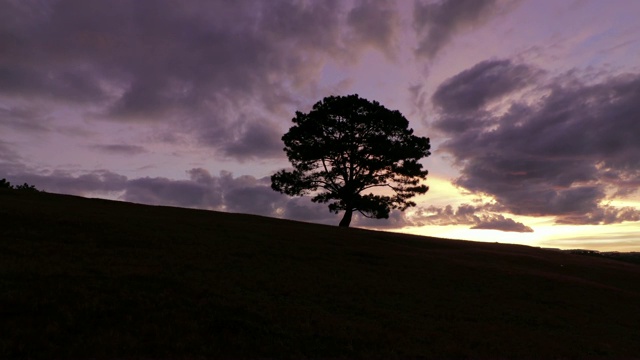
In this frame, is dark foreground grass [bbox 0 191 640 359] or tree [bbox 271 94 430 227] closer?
dark foreground grass [bbox 0 191 640 359]

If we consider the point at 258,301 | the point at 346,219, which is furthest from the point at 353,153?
the point at 258,301

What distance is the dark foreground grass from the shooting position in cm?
1231

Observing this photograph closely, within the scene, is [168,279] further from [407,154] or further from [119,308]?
[407,154]

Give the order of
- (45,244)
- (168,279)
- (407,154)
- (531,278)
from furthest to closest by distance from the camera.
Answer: (407,154) → (531,278) → (45,244) → (168,279)

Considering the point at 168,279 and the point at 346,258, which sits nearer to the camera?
the point at 168,279

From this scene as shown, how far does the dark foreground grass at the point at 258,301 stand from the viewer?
1231cm

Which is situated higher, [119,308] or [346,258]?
[346,258]

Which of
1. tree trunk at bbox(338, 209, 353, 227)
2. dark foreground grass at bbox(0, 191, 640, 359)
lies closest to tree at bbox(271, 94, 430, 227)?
tree trunk at bbox(338, 209, 353, 227)

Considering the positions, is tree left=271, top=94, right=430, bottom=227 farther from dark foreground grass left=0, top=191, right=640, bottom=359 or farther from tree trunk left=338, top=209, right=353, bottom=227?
dark foreground grass left=0, top=191, right=640, bottom=359

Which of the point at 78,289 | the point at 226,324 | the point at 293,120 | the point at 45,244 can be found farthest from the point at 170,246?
the point at 293,120

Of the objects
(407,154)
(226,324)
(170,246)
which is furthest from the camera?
(407,154)

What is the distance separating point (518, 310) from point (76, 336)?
18915 mm

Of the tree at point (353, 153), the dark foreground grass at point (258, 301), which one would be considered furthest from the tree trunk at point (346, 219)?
the dark foreground grass at point (258, 301)

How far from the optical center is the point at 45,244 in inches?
855
